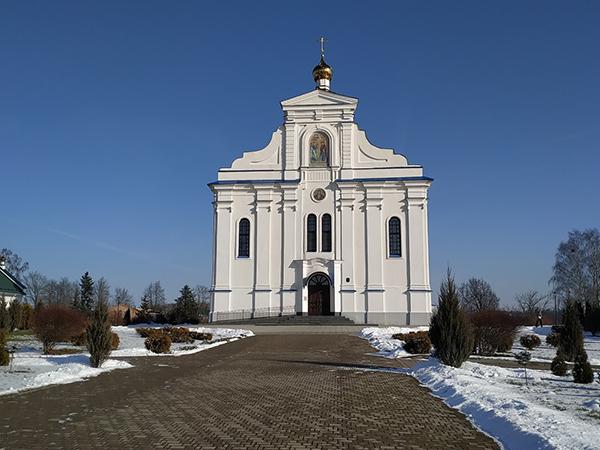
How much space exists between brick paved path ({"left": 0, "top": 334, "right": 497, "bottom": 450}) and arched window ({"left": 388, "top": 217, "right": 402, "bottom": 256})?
87.1 feet

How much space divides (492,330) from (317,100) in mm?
27342

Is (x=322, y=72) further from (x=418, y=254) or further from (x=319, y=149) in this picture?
(x=418, y=254)

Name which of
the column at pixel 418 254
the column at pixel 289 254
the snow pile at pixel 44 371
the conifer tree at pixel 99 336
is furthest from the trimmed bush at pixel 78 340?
the column at pixel 418 254

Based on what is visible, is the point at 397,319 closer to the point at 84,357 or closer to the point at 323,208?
the point at 323,208

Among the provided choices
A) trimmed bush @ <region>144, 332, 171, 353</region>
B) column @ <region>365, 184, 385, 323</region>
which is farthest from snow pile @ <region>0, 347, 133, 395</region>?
column @ <region>365, 184, 385, 323</region>

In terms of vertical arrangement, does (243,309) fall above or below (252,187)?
below

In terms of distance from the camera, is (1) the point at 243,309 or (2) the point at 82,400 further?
(1) the point at 243,309

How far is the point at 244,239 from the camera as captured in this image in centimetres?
4269

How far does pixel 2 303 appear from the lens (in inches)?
1329

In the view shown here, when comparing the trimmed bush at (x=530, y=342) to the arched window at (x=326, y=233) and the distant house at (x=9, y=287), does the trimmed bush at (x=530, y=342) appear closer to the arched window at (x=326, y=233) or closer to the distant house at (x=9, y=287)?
the arched window at (x=326, y=233)

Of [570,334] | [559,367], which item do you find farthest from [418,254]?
[559,367]

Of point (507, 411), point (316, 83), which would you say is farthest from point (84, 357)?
point (316, 83)

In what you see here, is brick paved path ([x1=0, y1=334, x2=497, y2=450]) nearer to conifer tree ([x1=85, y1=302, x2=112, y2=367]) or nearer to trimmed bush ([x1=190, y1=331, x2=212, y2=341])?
conifer tree ([x1=85, y1=302, x2=112, y2=367])

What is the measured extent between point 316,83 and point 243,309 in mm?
20337
